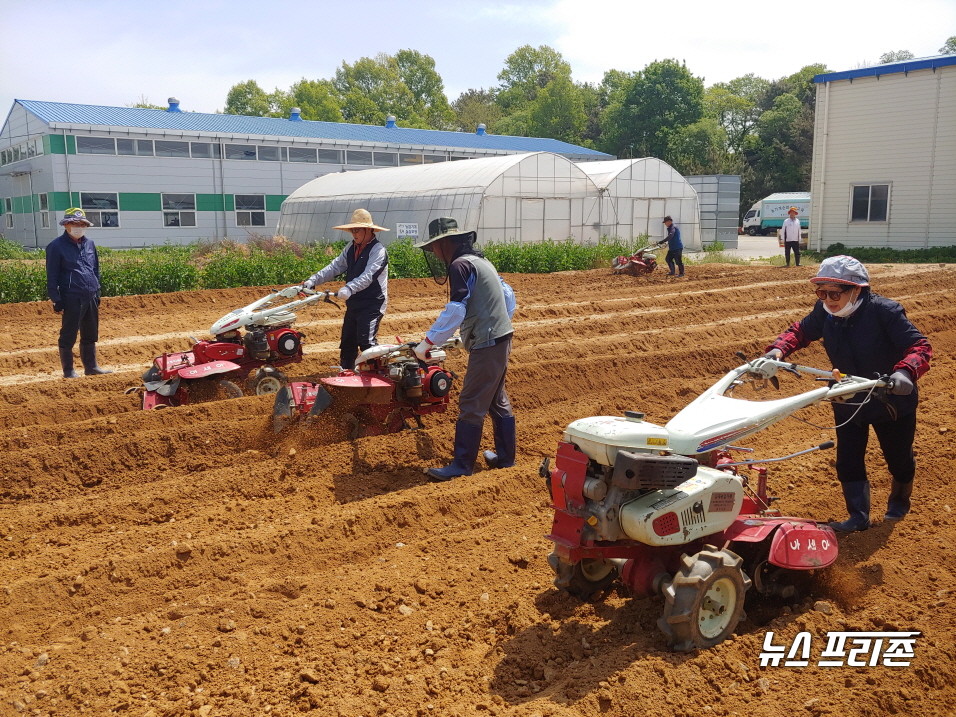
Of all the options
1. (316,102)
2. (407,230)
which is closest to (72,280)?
(407,230)

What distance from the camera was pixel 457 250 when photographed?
5.87 m

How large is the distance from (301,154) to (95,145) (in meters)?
8.25

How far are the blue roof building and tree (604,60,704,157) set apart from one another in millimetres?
23644

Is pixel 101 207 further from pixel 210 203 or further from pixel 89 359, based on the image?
pixel 89 359

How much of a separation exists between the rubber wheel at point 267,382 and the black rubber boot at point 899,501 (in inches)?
212

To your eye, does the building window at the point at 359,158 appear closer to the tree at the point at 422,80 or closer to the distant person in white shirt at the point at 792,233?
the distant person in white shirt at the point at 792,233

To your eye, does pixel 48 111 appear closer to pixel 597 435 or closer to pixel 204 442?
pixel 204 442

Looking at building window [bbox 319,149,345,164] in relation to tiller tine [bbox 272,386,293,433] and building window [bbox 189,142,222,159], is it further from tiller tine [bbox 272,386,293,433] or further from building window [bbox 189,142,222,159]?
tiller tine [bbox 272,386,293,433]

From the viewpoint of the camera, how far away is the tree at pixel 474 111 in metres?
75.8

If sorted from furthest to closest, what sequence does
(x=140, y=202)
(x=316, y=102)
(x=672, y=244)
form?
(x=316, y=102) → (x=140, y=202) → (x=672, y=244)

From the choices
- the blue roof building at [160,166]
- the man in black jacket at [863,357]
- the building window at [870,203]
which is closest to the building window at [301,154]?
the blue roof building at [160,166]

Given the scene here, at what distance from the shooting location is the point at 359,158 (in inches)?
1448

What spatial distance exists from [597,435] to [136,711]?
2.17 m

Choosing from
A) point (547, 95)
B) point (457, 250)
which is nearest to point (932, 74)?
point (457, 250)
